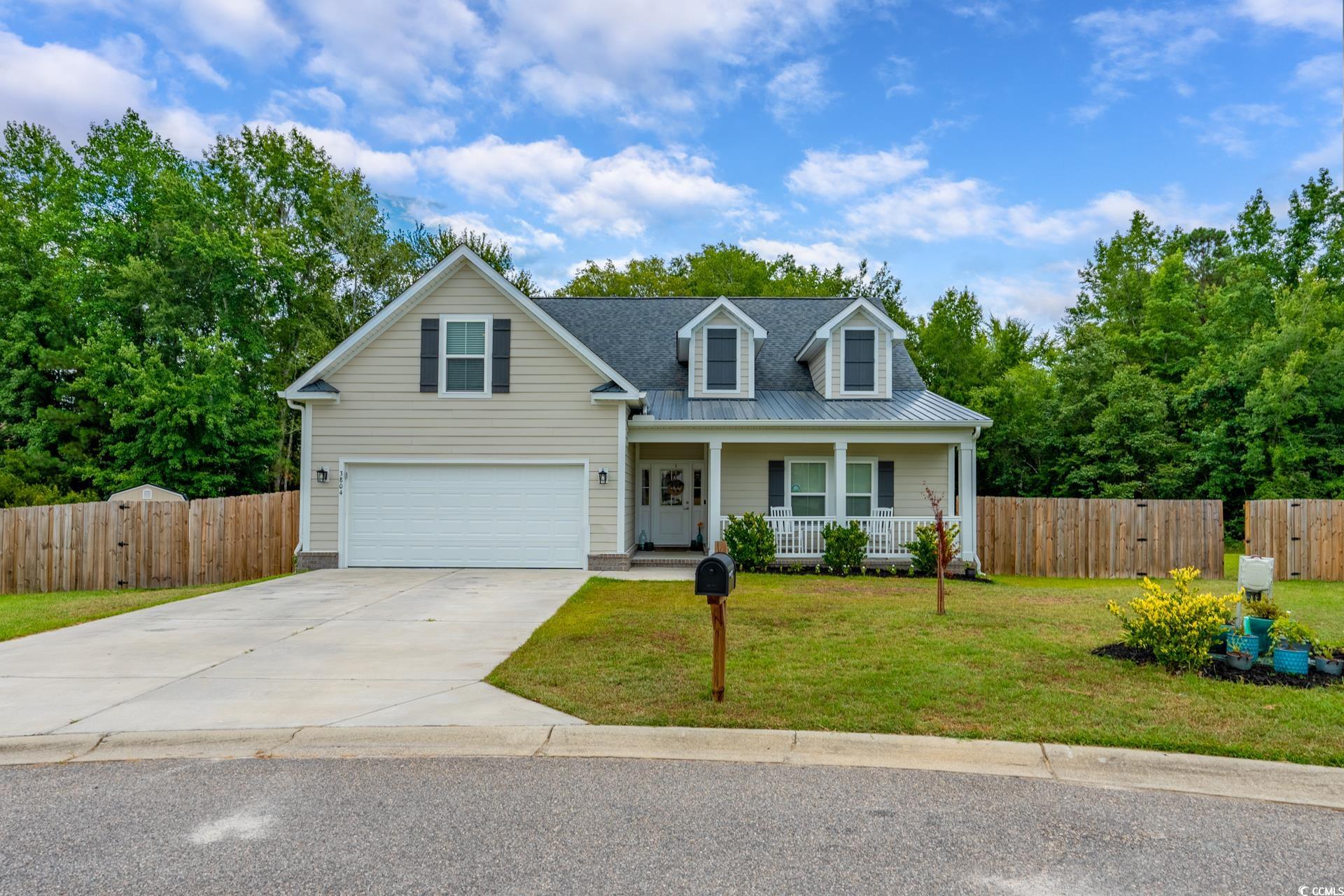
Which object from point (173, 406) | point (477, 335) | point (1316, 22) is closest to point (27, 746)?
point (477, 335)

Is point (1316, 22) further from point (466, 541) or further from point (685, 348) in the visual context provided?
point (466, 541)

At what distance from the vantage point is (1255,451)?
21.5 meters

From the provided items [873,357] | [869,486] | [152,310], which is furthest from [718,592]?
[152,310]

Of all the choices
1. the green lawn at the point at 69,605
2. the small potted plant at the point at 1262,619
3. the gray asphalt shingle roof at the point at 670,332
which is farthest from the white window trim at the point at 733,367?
the small potted plant at the point at 1262,619

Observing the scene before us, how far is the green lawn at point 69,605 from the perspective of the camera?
8844 mm

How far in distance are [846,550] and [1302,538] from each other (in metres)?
9.31

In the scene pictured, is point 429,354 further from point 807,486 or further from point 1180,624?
point 1180,624

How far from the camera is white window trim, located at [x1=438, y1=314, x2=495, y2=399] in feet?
46.8

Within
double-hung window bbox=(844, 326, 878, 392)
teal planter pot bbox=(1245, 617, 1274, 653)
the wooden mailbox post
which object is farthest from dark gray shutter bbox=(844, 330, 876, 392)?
the wooden mailbox post

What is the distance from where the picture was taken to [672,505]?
17.5m

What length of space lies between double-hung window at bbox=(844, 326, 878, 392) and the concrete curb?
1276 cm

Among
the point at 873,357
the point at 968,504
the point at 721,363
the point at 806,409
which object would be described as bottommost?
A: the point at 968,504

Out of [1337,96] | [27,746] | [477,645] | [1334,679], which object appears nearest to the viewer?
[27,746]

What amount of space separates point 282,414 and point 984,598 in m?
25.6
